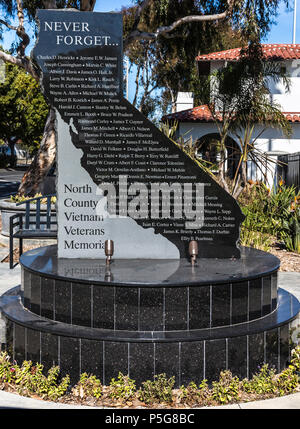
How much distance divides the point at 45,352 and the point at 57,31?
11.1 ft

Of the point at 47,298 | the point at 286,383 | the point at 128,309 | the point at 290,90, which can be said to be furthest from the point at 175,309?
the point at 290,90

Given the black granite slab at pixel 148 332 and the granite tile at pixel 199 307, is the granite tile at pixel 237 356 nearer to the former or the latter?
the black granite slab at pixel 148 332

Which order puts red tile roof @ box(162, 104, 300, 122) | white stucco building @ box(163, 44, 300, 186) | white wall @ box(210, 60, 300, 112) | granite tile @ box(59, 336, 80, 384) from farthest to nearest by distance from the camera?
white wall @ box(210, 60, 300, 112) → red tile roof @ box(162, 104, 300, 122) → white stucco building @ box(163, 44, 300, 186) → granite tile @ box(59, 336, 80, 384)

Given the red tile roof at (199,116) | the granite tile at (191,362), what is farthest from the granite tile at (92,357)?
the red tile roof at (199,116)

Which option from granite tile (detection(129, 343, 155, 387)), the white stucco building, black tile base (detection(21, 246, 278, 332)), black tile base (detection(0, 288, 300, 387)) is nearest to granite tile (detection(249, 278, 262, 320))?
black tile base (detection(21, 246, 278, 332))

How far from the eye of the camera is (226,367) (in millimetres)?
4824

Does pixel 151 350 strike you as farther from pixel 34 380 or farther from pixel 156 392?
pixel 34 380

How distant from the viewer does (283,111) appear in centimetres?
2420

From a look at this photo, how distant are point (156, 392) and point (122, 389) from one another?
272 mm

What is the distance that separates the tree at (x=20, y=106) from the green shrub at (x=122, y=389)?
4540 centimetres

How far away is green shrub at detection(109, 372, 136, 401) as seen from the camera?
173 inches

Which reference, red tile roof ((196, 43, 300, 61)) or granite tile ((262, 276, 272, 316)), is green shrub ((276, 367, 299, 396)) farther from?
red tile roof ((196, 43, 300, 61))
